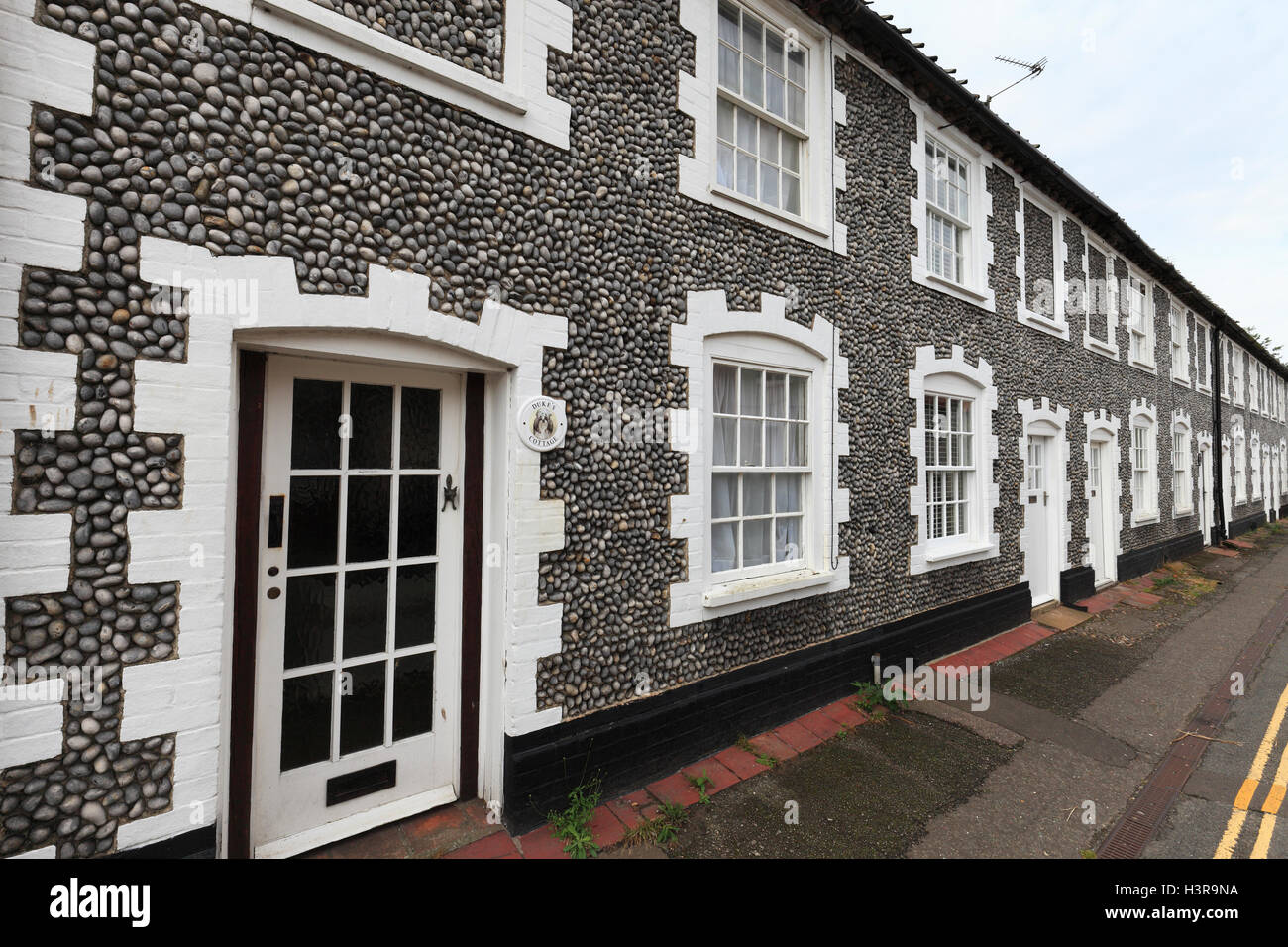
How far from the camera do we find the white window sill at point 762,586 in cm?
429

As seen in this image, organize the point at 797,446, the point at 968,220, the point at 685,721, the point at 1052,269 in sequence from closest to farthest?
the point at 685,721 < the point at 797,446 < the point at 968,220 < the point at 1052,269

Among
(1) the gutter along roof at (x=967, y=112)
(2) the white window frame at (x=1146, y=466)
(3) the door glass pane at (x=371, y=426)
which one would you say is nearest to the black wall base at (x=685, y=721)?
(3) the door glass pane at (x=371, y=426)

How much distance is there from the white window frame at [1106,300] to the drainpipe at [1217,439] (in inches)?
346

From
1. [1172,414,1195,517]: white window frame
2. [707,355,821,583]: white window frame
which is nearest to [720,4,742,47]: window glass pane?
[707,355,821,583]: white window frame

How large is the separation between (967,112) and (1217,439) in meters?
16.3

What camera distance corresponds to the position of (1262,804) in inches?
149

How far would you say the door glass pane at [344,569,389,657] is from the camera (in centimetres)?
314

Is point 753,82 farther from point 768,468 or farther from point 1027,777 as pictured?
point 1027,777

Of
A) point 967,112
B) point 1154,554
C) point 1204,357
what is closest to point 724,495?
point 967,112

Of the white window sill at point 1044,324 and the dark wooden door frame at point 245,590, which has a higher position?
the white window sill at point 1044,324

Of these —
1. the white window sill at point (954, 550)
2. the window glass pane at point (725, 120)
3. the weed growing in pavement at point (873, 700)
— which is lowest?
the weed growing in pavement at point (873, 700)

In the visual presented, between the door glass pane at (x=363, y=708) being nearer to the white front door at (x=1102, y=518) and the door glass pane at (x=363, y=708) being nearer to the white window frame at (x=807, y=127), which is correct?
the white window frame at (x=807, y=127)

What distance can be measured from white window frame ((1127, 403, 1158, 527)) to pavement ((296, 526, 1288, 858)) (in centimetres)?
602
